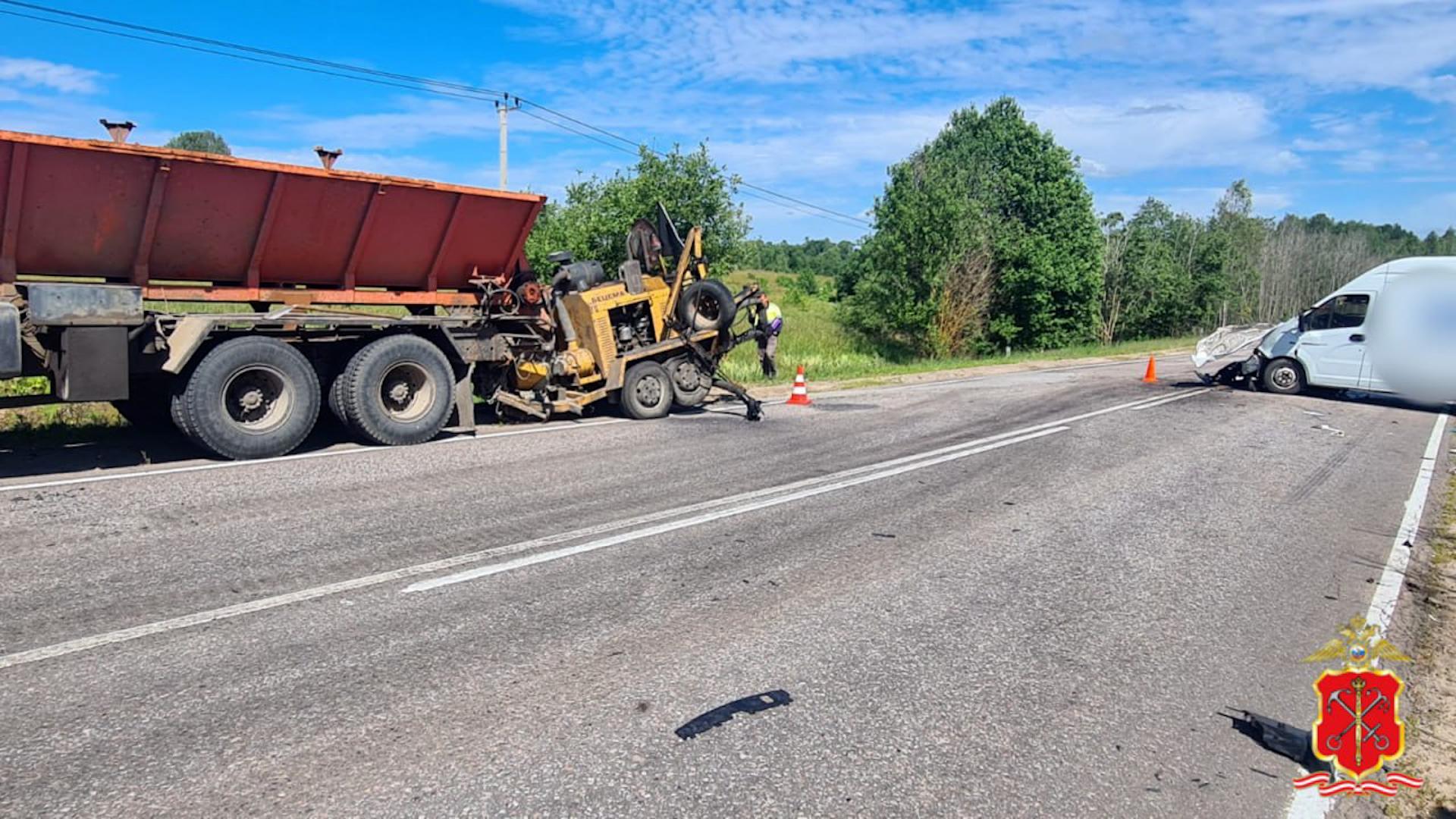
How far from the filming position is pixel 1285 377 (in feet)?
55.3

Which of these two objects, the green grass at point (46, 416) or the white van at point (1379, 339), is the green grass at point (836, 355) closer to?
the white van at point (1379, 339)

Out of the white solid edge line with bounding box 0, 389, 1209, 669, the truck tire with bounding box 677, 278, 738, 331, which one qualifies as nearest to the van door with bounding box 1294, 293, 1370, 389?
the truck tire with bounding box 677, 278, 738, 331

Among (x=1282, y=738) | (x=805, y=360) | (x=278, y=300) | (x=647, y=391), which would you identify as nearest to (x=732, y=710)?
(x=1282, y=738)

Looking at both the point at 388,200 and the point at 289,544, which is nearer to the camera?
the point at 289,544

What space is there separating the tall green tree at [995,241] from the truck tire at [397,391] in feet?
82.3

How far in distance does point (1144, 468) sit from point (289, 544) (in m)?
7.68

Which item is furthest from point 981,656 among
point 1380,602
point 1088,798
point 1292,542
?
point 1292,542

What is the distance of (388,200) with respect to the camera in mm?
9789

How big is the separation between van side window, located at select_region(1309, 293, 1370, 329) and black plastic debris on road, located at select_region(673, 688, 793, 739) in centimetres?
1566

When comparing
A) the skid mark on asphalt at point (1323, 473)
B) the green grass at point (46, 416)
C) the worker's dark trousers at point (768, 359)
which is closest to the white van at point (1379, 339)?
the skid mark on asphalt at point (1323, 473)

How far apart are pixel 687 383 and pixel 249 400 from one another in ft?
18.3

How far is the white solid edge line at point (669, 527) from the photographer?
5.31m

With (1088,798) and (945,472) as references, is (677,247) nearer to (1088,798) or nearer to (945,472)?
(945,472)

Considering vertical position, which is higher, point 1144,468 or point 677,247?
point 677,247
